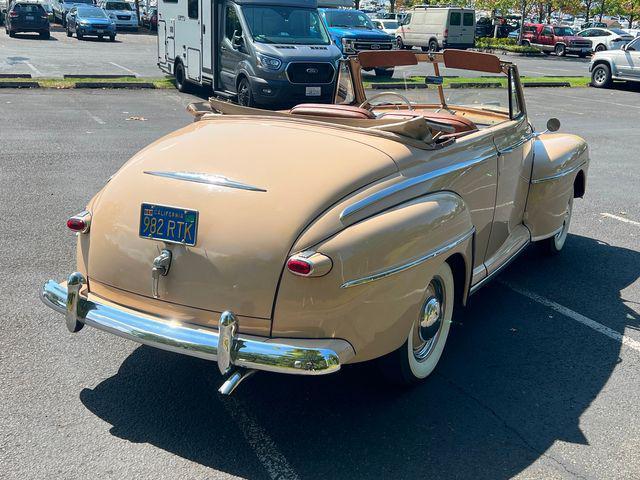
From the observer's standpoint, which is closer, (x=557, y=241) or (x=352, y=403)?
(x=352, y=403)

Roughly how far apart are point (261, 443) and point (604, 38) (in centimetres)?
3983

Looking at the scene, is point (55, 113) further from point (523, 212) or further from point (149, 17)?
point (149, 17)

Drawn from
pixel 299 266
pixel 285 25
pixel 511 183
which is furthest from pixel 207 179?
pixel 285 25

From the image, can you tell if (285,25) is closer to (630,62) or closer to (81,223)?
(81,223)

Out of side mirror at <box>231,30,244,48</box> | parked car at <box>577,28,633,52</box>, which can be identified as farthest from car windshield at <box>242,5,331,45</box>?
parked car at <box>577,28,633,52</box>

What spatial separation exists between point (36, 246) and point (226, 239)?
316cm

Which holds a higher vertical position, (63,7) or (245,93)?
(63,7)

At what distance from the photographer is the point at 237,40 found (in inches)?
566

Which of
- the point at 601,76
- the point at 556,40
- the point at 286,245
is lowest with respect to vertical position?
the point at 601,76

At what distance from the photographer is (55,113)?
41.8 ft

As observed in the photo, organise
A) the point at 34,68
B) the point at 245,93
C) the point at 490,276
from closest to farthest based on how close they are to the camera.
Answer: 1. the point at 490,276
2. the point at 245,93
3. the point at 34,68

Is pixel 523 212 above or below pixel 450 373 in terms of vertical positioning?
above

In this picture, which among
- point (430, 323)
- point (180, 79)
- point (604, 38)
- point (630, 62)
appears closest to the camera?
point (430, 323)

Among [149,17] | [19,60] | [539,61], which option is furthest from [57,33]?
[539,61]
